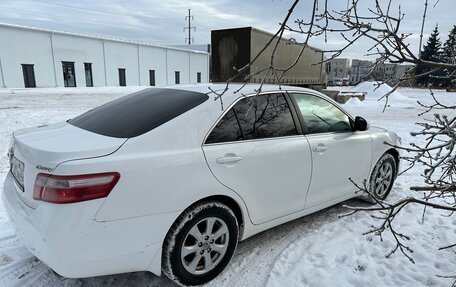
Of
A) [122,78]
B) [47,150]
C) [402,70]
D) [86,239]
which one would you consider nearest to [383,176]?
[402,70]

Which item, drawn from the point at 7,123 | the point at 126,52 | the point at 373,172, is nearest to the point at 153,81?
the point at 126,52

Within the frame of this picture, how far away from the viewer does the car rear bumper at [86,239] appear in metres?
2.08

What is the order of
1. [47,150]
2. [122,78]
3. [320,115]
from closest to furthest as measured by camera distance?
[47,150] < [320,115] < [122,78]

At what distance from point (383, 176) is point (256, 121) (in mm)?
2315

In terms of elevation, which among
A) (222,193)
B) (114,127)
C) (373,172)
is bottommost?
(373,172)

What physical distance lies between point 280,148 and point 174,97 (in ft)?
3.54

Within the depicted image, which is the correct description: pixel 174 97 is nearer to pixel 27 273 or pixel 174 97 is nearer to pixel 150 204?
pixel 150 204

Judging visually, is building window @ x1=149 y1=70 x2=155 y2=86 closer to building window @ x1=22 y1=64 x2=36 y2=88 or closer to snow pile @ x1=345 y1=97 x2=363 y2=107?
building window @ x1=22 y1=64 x2=36 y2=88

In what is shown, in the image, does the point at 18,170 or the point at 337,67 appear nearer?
the point at 18,170

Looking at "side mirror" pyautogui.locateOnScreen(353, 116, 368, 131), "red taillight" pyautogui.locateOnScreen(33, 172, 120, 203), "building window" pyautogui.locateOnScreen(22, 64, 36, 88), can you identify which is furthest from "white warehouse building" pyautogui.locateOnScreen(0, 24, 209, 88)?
"side mirror" pyautogui.locateOnScreen(353, 116, 368, 131)

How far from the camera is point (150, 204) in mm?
2291

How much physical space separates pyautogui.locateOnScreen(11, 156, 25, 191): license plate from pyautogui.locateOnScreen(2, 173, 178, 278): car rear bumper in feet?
0.50

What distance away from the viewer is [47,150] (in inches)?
87.9

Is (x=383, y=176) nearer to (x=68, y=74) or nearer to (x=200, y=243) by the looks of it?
(x=200, y=243)
